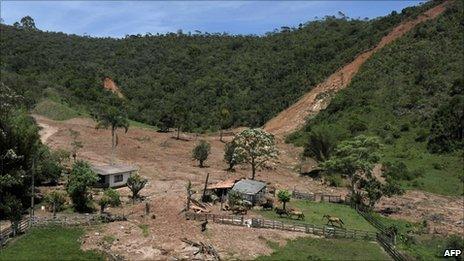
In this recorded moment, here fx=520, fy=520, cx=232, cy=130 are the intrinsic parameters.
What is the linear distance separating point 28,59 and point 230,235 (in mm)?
106068

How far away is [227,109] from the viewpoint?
389 feet

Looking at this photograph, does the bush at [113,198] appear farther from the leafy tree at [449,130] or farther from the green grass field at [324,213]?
the leafy tree at [449,130]

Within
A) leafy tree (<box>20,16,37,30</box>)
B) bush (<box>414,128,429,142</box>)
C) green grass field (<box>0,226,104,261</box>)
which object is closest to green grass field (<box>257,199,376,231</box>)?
green grass field (<box>0,226,104,261</box>)

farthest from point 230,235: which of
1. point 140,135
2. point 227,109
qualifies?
point 227,109

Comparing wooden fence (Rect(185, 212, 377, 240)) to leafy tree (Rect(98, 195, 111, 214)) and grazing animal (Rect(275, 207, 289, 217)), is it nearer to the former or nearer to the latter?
grazing animal (Rect(275, 207, 289, 217))

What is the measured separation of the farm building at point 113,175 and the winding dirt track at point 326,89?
1857 inches

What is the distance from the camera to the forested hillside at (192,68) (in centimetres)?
11312

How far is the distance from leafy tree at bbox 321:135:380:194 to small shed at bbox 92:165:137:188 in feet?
69.1

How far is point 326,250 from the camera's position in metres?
36.4

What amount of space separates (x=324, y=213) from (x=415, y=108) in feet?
139

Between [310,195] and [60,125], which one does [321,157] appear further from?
[60,125]

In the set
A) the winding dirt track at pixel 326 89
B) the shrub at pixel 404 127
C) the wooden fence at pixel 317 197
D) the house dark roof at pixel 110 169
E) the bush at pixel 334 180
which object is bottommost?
the wooden fence at pixel 317 197

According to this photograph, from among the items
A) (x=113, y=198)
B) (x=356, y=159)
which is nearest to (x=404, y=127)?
(x=356, y=159)

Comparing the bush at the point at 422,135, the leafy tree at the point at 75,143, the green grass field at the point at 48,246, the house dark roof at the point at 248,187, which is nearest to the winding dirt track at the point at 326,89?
the bush at the point at 422,135
